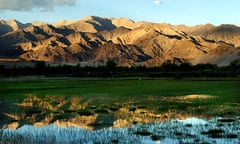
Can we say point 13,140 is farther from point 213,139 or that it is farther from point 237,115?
point 237,115

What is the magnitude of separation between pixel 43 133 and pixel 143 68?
548 ft

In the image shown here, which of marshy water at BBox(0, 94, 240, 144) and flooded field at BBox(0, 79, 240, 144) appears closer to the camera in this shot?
marshy water at BBox(0, 94, 240, 144)

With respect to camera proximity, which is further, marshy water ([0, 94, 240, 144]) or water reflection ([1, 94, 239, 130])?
water reflection ([1, 94, 239, 130])

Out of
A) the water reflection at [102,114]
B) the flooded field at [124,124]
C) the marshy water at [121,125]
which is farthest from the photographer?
the water reflection at [102,114]

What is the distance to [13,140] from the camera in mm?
21906

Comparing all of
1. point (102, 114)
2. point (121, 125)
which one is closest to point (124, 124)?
point (121, 125)

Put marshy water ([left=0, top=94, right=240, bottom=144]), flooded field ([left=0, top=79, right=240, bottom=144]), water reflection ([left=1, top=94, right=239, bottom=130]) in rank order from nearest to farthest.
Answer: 1. marshy water ([left=0, top=94, right=240, bottom=144])
2. flooded field ([left=0, top=79, right=240, bottom=144])
3. water reflection ([left=1, top=94, right=239, bottom=130])

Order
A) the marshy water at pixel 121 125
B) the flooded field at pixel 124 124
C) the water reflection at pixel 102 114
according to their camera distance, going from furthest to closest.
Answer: the water reflection at pixel 102 114
the flooded field at pixel 124 124
the marshy water at pixel 121 125

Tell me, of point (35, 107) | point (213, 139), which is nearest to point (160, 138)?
point (213, 139)

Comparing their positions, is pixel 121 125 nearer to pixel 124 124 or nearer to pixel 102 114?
pixel 124 124

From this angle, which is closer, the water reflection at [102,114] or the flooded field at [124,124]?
the flooded field at [124,124]

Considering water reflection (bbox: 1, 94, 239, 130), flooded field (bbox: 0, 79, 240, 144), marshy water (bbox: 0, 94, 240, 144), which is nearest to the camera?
marshy water (bbox: 0, 94, 240, 144)

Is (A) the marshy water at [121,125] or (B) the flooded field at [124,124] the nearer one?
(A) the marshy water at [121,125]

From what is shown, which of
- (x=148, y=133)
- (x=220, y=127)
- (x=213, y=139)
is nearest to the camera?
(x=213, y=139)
